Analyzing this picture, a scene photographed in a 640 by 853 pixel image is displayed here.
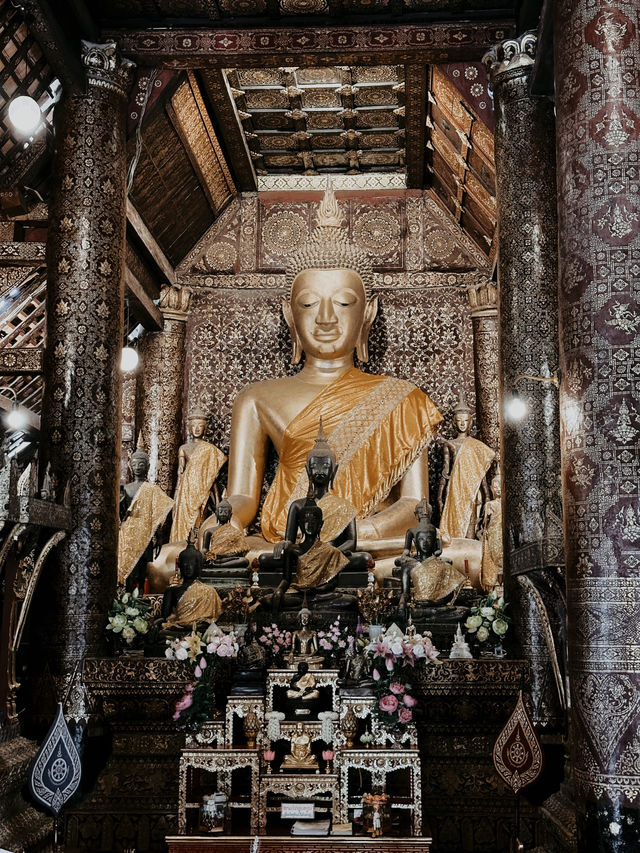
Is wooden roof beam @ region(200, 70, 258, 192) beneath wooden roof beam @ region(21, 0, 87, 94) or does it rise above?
above

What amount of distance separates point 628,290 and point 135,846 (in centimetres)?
477

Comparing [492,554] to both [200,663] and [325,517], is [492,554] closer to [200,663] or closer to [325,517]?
[325,517]

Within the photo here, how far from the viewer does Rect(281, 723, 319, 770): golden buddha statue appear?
6.03m

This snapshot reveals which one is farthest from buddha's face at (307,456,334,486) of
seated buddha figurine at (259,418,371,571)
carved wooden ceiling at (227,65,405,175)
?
carved wooden ceiling at (227,65,405,175)

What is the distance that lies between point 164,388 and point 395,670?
6.26 m

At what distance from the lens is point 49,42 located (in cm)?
777

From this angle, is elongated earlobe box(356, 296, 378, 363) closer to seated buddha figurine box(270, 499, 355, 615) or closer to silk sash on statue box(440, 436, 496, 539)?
silk sash on statue box(440, 436, 496, 539)

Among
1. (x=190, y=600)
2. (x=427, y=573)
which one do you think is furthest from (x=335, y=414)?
(x=190, y=600)

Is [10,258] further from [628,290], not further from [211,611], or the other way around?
[628,290]

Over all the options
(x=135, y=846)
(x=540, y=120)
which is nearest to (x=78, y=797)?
(x=135, y=846)

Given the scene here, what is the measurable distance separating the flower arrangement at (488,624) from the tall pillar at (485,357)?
162 inches

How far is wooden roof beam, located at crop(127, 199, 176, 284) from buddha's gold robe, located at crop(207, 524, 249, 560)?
3.40m

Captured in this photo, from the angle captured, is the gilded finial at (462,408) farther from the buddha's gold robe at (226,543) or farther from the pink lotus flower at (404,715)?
the pink lotus flower at (404,715)

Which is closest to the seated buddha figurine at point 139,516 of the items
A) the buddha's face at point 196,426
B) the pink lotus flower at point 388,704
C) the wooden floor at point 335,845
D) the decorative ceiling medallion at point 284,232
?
the buddha's face at point 196,426
